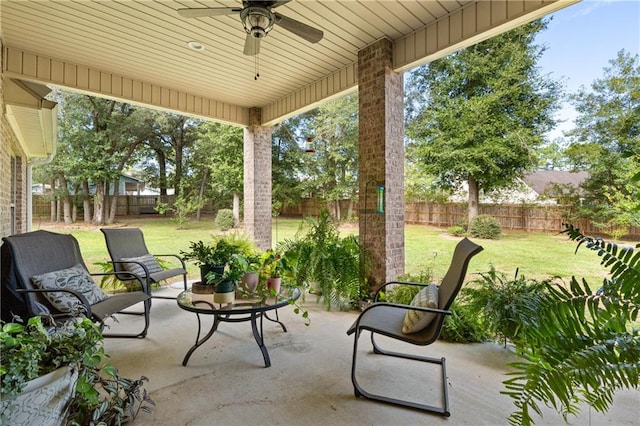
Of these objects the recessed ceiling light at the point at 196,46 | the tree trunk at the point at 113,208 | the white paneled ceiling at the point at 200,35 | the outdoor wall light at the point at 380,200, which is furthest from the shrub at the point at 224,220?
the outdoor wall light at the point at 380,200

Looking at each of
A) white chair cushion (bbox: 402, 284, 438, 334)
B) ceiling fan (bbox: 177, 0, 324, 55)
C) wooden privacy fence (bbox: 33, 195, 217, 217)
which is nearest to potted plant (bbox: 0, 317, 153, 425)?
white chair cushion (bbox: 402, 284, 438, 334)

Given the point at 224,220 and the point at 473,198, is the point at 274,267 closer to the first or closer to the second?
the point at 473,198

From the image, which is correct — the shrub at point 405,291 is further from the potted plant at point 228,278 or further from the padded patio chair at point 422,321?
the potted plant at point 228,278

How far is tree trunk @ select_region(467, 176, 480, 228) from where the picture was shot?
6.52m

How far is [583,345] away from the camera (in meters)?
1.25

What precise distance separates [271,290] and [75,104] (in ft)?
41.5

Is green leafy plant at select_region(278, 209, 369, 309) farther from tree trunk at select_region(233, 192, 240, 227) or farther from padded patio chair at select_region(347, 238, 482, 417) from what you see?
tree trunk at select_region(233, 192, 240, 227)

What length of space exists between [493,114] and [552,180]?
1863 millimetres

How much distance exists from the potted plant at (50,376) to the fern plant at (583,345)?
183 cm

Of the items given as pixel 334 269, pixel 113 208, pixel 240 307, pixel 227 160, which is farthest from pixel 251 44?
pixel 113 208

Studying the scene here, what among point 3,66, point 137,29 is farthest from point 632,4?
point 3,66

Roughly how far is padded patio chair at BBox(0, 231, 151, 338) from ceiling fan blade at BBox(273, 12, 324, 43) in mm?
2523

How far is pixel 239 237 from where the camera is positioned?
5.13 meters

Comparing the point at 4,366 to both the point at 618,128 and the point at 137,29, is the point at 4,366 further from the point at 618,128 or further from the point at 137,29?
the point at 618,128
